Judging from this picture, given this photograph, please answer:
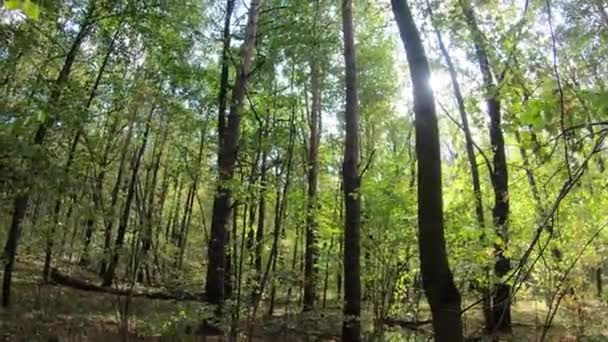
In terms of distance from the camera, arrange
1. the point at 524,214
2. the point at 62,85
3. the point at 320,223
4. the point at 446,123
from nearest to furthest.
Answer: the point at 62,85, the point at 320,223, the point at 524,214, the point at 446,123

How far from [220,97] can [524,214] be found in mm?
7558

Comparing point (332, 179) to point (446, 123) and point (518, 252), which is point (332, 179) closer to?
point (446, 123)

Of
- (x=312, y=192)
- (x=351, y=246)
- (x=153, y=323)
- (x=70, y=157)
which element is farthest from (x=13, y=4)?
(x=312, y=192)

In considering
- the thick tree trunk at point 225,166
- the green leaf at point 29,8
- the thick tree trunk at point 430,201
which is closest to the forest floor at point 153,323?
the thick tree trunk at point 225,166

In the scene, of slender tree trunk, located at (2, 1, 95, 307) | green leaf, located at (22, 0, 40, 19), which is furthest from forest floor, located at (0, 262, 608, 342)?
green leaf, located at (22, 0, 40, 19)

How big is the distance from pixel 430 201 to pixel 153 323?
594 cm

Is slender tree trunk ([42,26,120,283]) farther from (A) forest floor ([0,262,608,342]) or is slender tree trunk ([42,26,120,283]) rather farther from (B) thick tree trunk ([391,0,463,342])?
(B) thick tree trunk ([391,0,463,342])

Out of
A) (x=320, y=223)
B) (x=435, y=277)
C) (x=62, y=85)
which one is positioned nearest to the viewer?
(x=435, y=277)

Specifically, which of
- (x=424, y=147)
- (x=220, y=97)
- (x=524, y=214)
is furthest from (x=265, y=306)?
(x=424, y=147)

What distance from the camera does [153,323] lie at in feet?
25.3

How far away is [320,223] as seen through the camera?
11484 millimetres

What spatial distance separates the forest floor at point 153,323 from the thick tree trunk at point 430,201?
444cm

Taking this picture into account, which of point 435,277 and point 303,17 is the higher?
point 303,17

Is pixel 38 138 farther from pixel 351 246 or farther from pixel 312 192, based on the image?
pixel 312 192
